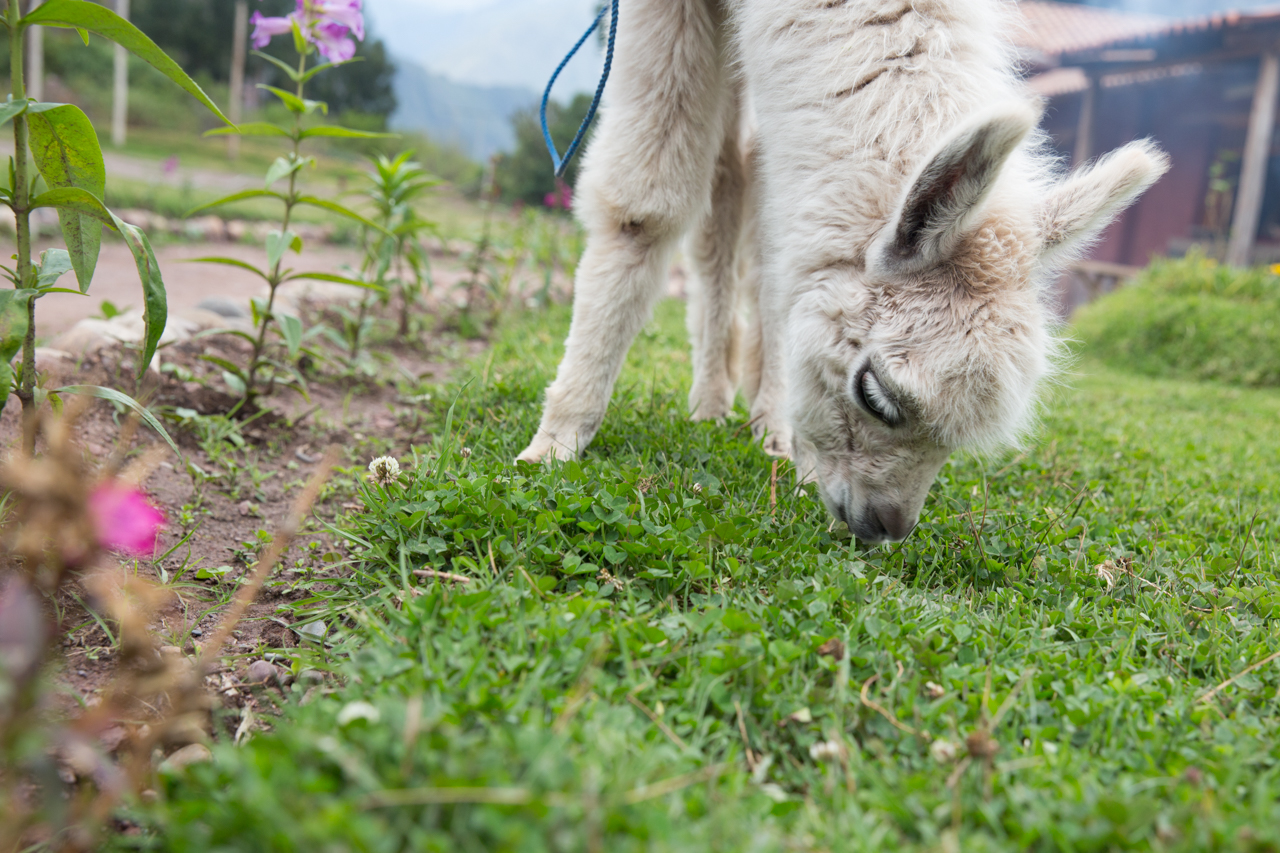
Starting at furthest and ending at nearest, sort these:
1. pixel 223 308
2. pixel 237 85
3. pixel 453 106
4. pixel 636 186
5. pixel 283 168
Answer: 1. pixel 453 106
2. pixel 237 85
3. pixel 223 308
4. pixel 283 168
5. pixel 636 186

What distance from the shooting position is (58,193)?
1764 millimetres

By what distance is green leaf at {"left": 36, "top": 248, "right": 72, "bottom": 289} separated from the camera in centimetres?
183

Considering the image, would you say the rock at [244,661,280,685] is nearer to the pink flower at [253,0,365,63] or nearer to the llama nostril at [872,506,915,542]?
the llama nostril at [872,506,915,542]

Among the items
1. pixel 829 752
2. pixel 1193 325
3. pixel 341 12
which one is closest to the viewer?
pixel 829 752

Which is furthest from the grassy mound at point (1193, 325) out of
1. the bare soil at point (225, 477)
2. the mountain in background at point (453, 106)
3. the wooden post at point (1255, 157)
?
the mountain in background at point (453, 106)

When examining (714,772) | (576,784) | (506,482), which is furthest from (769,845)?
(506,482)

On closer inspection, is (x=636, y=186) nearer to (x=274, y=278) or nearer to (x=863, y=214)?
(x=863, y=214)

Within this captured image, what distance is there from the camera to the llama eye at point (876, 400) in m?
2.04

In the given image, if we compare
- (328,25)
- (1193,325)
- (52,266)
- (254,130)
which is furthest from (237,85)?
(52,266)

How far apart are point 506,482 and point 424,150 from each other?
20497 mm

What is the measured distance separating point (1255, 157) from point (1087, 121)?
337cm

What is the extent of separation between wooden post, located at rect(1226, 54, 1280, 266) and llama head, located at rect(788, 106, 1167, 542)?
1131cm

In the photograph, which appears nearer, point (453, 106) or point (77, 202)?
point (77, 202)

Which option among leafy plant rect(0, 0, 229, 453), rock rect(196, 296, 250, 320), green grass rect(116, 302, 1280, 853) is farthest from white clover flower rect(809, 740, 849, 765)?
rock rect(196, 296, 250, 320)
